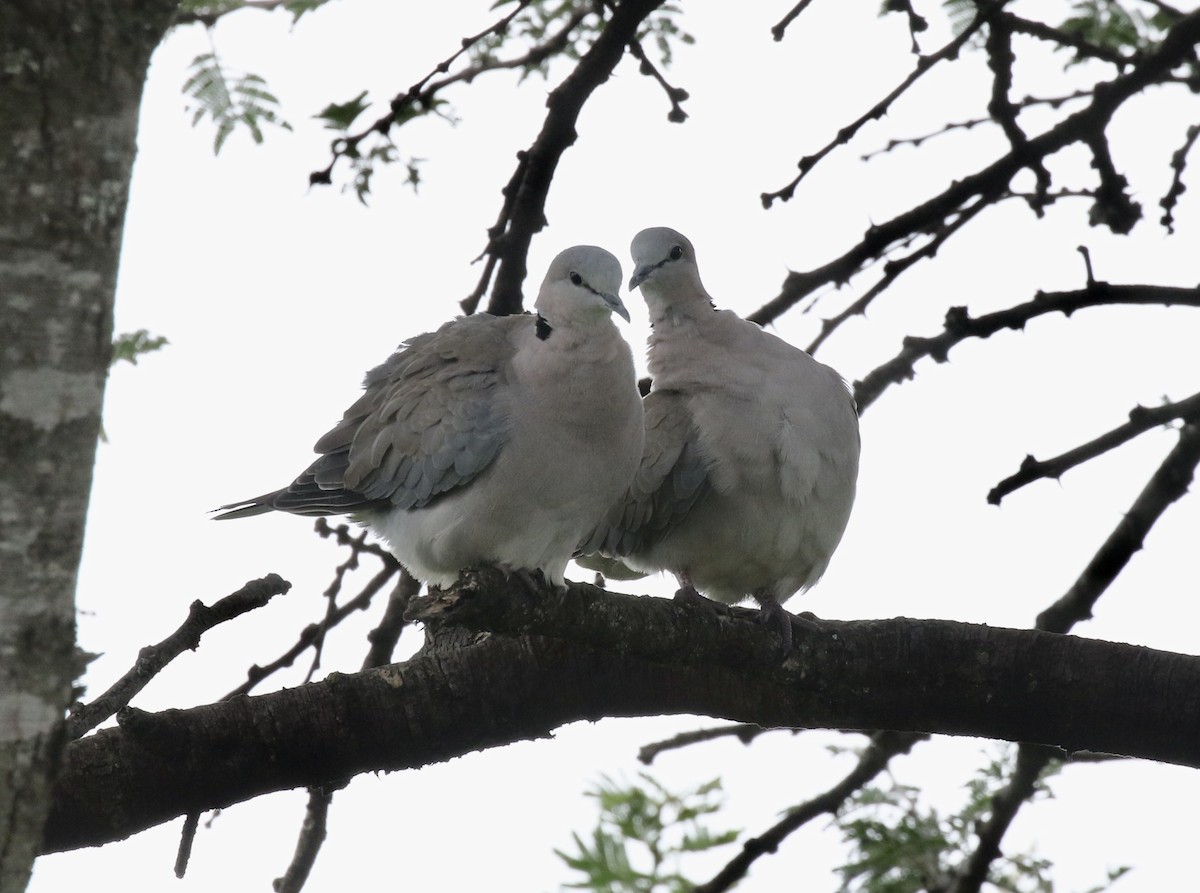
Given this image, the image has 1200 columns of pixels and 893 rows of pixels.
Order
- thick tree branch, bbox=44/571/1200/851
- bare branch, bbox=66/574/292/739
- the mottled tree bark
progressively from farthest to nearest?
thick tree branch, bbox=44/571/1200/851, bare branch, bbox=66/574/292/739, the mottled tree bark

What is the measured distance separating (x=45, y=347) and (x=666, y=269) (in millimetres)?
2996

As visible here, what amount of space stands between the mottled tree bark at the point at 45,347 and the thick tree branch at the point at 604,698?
1248mm

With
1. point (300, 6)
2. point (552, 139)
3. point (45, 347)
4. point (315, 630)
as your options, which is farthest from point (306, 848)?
point (45, 347)

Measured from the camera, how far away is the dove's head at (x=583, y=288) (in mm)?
3551

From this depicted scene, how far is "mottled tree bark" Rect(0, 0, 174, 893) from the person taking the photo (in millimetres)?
1495

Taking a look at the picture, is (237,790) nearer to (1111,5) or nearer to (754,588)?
(754,588)

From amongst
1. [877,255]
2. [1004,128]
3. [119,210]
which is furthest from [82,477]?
[1004,128]

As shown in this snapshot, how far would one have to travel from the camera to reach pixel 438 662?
125 inches

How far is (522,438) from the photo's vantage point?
3553 mm

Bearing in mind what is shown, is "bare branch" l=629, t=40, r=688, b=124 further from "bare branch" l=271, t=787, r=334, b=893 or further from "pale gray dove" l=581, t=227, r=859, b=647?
"bare branch" l=271, t=787, r=334, b=893

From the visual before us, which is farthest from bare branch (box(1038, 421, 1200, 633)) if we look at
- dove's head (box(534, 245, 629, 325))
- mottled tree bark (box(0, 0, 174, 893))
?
mottled tree bark (box(0, 0, 174, 893))

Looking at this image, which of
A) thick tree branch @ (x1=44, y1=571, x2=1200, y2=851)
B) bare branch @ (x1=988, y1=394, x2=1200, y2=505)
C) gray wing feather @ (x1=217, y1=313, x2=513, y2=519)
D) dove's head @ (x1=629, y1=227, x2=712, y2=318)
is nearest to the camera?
thick tree branch @ (x1=44, y1=571, x2=1200, y2=851)

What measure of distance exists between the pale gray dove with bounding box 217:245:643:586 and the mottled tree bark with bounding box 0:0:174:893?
1.91m

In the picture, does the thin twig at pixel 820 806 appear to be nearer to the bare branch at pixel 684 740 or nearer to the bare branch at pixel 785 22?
the bare branch at pixel 684 740
